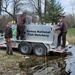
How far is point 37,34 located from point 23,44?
111 centimetres

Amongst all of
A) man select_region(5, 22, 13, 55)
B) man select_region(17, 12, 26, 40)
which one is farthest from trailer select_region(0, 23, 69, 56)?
man select_region(5, 22, 13, 55)

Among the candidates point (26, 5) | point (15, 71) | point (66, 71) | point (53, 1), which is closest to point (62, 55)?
point (66, 71)

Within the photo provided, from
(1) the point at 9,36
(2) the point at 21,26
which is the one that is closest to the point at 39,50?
(2) the point at 21,26

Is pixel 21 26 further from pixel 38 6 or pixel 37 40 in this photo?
pixel 38 6

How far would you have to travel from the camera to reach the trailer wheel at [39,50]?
15320 millimetres

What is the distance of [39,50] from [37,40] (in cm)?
63

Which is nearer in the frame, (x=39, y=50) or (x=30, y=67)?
(x=30, y=67)

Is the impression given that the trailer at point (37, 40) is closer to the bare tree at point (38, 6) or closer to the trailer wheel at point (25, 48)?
the trailer wheel at point (25, 48)

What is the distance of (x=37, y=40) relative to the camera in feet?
51.1

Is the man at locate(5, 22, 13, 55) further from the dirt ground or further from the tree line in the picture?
the tree line

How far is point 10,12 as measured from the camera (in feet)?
136

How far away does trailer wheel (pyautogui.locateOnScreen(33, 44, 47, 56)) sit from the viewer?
15320 millimetres

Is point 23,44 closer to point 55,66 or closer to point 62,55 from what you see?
point 62,55

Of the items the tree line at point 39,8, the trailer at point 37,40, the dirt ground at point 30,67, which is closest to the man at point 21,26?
the trailer at point 37,40
